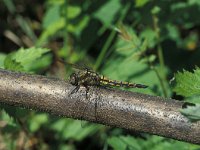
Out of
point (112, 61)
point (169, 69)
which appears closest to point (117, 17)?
point (112, 61)

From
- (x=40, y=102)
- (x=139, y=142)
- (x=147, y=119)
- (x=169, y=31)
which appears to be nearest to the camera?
(x=147, y=119)

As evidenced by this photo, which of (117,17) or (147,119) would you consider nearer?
(147,119)

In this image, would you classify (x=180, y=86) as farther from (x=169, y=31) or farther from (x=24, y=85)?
(x=169, y=31)

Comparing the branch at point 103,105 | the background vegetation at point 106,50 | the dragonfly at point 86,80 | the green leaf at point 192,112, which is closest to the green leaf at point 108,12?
the background vegetation at point 106,50

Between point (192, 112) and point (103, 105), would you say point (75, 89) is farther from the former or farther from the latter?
point (192, 112)

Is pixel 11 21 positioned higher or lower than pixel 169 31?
higher

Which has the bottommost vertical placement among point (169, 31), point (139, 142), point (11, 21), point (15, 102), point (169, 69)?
point (139, 142)
